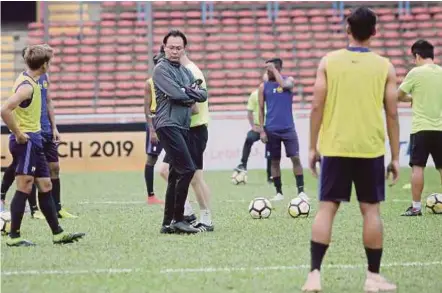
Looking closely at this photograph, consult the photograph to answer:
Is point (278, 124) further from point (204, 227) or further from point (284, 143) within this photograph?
point (204, 227)

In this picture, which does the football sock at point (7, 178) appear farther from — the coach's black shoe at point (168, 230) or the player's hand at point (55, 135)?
the coach's black shoe at point (168, 230)

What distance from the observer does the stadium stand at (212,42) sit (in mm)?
27938

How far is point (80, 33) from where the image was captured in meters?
29.1

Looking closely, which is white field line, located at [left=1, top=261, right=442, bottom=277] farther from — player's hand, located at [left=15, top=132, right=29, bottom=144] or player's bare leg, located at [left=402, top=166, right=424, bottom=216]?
player's bare leg, located at [left=402, top=166, right=424, bottom=216]

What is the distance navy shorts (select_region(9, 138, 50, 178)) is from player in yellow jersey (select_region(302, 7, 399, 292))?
3316mm

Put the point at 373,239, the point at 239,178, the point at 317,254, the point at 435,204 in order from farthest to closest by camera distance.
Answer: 1. the point at 239,178
2. the point at 435,204
3. the point at 373,239
4. the point at 317,254

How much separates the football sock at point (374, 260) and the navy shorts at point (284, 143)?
Result: 7.81m

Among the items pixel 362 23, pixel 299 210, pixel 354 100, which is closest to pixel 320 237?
pixel 354 100

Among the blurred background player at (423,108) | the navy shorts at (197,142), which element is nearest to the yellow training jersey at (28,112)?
the navy shorts at (197,142)

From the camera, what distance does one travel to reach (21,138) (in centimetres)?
938

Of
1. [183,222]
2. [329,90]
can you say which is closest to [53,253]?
[183,222]

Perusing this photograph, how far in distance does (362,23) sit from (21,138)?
3716 millimetres

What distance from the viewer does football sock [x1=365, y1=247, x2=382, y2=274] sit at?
23.1 ft

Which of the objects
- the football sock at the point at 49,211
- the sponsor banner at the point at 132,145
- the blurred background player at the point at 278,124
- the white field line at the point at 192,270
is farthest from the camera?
the sponsor banner at the point at 132,145
